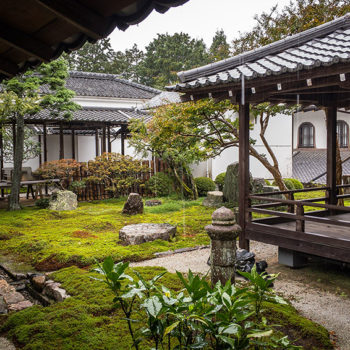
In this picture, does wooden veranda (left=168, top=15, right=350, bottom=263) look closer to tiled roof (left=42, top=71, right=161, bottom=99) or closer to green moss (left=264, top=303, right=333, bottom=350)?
green moss (left=264, top=303, right=333, bottom=350)

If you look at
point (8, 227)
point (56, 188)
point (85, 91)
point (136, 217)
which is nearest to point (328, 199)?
point (136, 217)

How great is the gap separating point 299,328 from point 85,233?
6293mm

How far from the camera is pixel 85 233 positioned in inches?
361

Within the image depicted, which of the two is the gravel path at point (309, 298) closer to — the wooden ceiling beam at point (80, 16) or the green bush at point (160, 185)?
the wooden ceiling beam at point (80, 16)

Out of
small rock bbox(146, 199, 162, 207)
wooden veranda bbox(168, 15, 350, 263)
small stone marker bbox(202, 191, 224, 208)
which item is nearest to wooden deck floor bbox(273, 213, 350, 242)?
wooden veranda bbox(168, 15, 350, 263)

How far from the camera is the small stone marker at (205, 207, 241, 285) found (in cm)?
393

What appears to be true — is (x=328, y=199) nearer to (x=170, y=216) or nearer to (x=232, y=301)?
(x=170, y=216)

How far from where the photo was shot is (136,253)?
24.1ft

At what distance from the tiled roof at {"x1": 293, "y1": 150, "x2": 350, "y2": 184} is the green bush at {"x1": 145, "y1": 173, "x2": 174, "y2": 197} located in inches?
316

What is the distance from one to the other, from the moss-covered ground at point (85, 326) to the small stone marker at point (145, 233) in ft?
10.6

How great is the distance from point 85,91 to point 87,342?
2196 cm

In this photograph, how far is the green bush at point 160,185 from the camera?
15.9 meters

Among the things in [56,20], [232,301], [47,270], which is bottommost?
[47,270]

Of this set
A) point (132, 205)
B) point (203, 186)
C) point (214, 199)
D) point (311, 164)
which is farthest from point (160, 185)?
point (311, 164)
